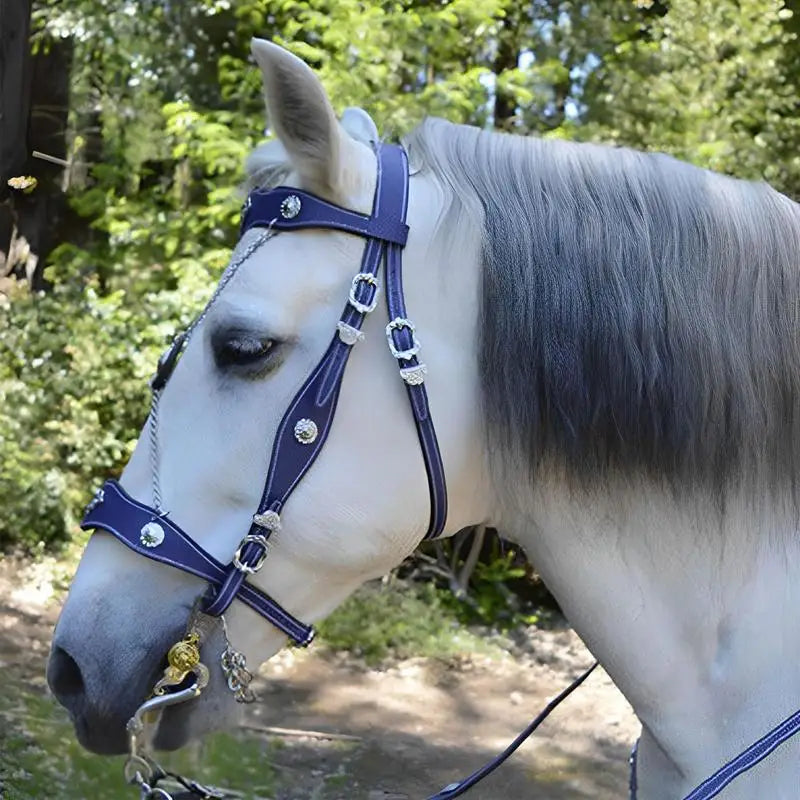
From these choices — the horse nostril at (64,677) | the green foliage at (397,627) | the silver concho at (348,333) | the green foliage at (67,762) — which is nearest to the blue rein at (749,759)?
the silver concho at (348,333)

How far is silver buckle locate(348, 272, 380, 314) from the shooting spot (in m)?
1.18

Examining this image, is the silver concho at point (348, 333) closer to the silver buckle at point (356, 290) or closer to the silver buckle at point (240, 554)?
the silver buckle at point (356, 290)

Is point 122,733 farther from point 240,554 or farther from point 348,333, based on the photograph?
point 348,333

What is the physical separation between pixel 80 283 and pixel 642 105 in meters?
4.28

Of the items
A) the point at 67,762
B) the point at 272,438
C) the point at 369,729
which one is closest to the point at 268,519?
the point at 272,438

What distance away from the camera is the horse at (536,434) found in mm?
1183

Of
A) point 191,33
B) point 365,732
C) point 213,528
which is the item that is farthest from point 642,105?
point 213,528

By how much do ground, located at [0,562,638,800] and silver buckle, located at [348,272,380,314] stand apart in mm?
2648

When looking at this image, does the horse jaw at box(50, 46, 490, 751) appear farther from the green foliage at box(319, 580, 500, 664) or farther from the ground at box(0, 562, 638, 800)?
the green foliage at box(319, 580, 500, 664)

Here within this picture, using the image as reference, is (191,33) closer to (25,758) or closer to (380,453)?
(25,758)

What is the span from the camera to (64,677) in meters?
1.24

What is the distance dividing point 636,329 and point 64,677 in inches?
35.7

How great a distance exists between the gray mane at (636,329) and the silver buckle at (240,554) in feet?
1.10

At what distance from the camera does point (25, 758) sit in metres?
3.76
